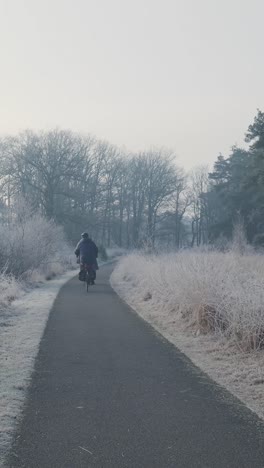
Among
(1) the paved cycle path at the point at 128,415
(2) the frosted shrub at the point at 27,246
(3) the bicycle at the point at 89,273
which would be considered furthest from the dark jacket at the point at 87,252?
(1) the paved cycle path at the point at 128,415

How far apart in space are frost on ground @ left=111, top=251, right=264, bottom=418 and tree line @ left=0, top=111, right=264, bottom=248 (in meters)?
13.6

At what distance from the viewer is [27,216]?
2888 centimetres

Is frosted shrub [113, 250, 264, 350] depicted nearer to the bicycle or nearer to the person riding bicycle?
the bicycle

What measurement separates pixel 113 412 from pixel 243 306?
13.1 ft

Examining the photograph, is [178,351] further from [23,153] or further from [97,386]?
[23,153]

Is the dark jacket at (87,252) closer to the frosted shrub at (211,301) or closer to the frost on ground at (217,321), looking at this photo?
the frosted shrub at (211,301)

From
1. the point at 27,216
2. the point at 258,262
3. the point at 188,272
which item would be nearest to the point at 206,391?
the point at 188,272

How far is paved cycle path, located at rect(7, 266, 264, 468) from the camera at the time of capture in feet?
13.8

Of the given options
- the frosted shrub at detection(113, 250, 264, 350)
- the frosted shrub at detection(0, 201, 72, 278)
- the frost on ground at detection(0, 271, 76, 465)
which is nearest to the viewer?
the frost on ground at detection(0, 271, 76, 465)

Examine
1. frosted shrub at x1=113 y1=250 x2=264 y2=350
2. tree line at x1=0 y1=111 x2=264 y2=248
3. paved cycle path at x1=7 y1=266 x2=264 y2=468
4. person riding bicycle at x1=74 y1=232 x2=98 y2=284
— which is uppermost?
tree line at x1=0 y1=111 x2=264 y2=248

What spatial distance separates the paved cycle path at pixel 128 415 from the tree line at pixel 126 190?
60.6 feet

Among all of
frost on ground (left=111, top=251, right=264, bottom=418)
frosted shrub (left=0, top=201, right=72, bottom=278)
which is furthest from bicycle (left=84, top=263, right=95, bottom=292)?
frost on ground (left=111, top=251, right=264, bottom=418)

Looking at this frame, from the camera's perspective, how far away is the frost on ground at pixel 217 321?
22.6 feet

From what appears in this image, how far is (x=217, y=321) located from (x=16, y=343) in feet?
12.7
